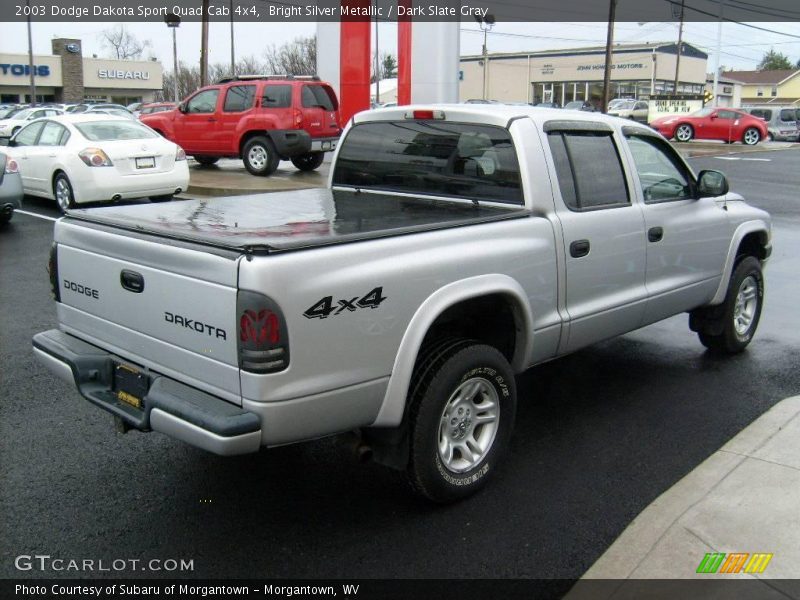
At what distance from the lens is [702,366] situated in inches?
246

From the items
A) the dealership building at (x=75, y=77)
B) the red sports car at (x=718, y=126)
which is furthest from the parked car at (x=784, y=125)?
the dealership building at (x=75, y=77)

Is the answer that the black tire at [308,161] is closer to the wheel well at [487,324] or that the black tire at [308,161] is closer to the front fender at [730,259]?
the front fender at [730,259]

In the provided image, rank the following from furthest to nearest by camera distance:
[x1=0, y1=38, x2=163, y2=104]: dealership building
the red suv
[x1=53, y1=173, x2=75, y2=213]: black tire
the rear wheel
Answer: [x1=0, y1=38, x2=163, y2=104]: dealership building
the rear wheel
the red suv
[x1=53, y1=173, x2=75, y2=213]: black tire

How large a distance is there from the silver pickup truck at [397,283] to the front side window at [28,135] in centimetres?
939

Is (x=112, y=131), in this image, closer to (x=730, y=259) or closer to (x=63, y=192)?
(x=63, y=192)

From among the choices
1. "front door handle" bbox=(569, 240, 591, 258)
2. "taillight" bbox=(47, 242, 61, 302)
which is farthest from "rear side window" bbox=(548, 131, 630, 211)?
"taillight" bbox=(47, 242, 61, 302)

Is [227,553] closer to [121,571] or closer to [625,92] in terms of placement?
[121,571]

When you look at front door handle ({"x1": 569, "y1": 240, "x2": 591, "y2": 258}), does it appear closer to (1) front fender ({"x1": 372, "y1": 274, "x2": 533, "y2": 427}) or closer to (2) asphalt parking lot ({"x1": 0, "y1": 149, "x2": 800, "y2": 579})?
(1) front fender ({"x1": 372, "y1": 274, "x2": 533, "y2": 427})

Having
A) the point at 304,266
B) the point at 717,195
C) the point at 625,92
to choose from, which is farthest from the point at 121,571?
the point at 625,92

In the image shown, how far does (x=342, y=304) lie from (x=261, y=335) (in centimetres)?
36

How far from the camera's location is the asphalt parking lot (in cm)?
357

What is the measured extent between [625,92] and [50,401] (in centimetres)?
7686

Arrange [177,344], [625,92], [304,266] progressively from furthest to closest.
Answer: [625,92], [177,344], [304,266]

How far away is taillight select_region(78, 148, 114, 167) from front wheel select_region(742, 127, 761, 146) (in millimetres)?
30613
